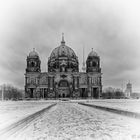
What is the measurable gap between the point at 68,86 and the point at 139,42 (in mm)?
96006

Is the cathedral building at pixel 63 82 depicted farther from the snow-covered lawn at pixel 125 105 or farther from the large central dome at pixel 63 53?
the snow-covered lawn at pixel 125 105

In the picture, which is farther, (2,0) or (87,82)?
(87,82)

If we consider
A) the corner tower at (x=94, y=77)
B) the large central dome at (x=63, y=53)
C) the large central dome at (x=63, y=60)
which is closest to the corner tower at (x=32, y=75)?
the large central dome at (x=63, y=60)

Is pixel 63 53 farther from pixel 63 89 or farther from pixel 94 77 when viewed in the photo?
pixel 94 77

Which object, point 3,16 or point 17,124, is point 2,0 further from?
point 17,124

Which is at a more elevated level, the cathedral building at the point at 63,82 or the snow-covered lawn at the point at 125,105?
the cathedral building at the point at 63,82

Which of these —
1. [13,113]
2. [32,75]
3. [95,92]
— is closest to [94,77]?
[95,92]

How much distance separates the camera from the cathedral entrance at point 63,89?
10701 centimetres

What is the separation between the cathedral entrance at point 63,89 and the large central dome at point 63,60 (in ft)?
21.6

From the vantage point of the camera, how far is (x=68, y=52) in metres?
119

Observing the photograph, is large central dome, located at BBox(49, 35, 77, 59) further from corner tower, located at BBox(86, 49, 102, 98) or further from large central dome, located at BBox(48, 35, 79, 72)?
corner tower, located at BBox(86, 49, 102, 98)

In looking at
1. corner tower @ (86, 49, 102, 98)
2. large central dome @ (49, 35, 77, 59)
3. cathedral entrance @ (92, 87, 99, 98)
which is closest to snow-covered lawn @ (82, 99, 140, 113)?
corner tower @ (86, 49, 102, 98)

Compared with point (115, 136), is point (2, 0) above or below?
above

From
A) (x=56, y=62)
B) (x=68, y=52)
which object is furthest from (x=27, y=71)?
(x=68, y=52)
